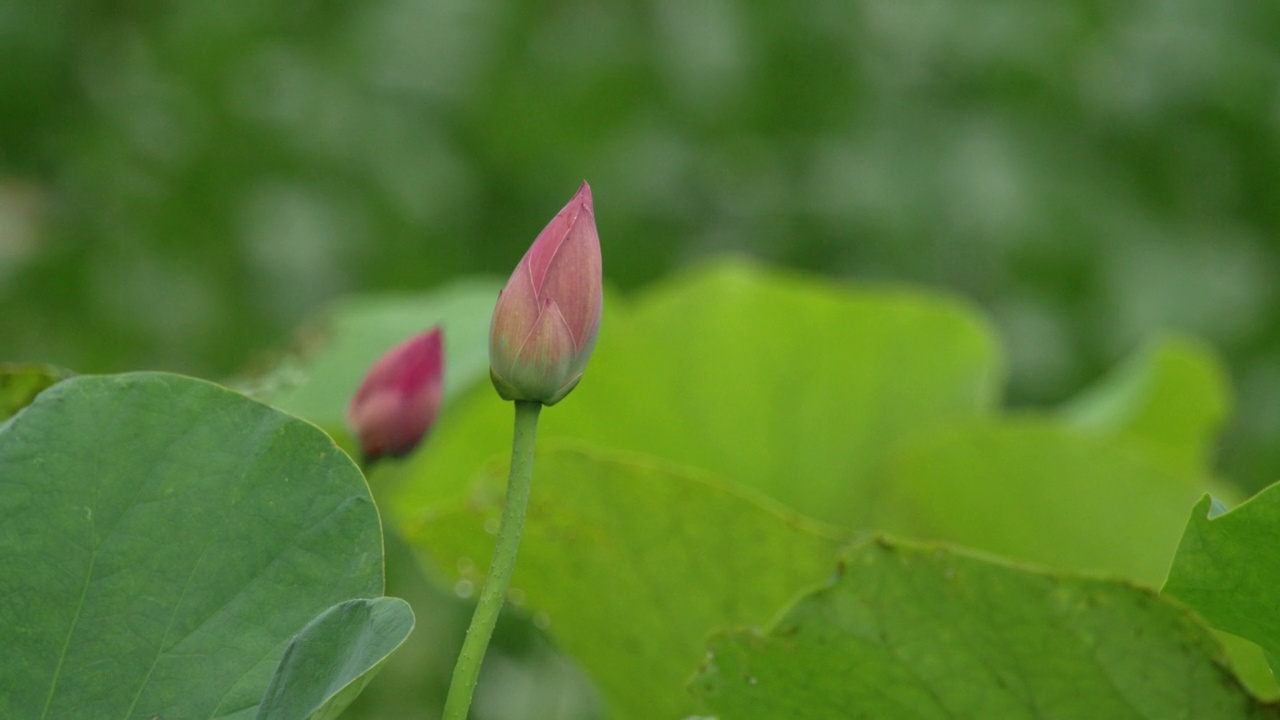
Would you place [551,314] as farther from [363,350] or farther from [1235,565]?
[363,350]

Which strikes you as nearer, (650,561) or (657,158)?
(650,561)

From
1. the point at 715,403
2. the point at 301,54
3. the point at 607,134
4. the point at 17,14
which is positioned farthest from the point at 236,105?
the point at 715,403

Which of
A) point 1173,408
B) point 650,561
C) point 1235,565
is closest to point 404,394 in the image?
point 650,561

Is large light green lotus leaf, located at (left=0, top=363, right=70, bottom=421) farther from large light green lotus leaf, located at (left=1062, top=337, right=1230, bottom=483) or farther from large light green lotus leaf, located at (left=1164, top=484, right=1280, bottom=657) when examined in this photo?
large light green lotus leaf, located at (left=1062, top=337, right=1230, bottom=483)

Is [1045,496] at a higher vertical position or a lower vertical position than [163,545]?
higher

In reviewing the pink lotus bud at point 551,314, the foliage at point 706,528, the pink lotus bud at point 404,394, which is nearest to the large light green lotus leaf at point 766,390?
the foliage at point 706,528

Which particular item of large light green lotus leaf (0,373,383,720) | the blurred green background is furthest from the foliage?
the blurred green background

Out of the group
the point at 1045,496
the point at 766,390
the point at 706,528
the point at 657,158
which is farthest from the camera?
the point at 657,158
